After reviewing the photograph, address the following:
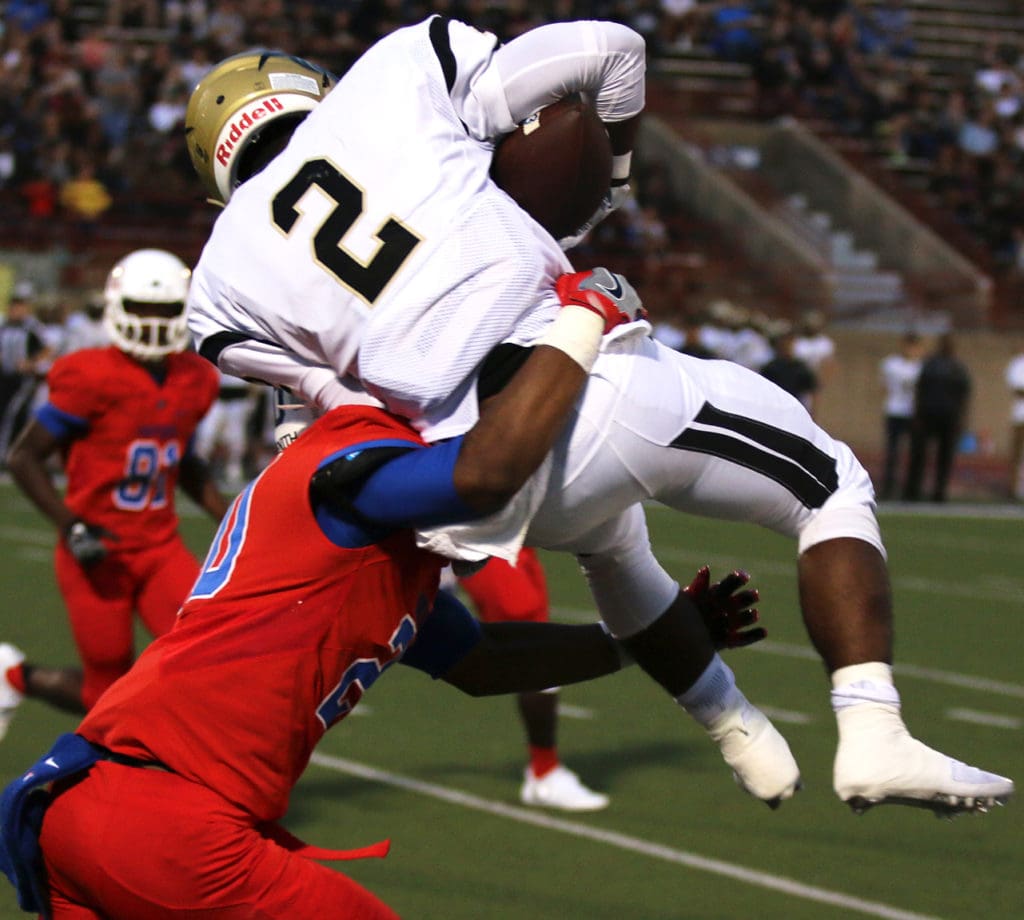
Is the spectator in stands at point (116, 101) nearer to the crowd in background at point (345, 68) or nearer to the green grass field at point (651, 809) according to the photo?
the crowd in background at point (345, 68)

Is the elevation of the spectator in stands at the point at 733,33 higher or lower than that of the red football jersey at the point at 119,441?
lower

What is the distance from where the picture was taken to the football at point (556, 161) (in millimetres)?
2941

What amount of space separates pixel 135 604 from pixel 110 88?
1462cm

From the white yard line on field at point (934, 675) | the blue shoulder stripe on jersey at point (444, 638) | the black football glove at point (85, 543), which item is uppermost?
the blue shoulder stripe on jersey at point (444, 638)

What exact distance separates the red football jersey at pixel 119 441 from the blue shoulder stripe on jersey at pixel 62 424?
0.04 ft

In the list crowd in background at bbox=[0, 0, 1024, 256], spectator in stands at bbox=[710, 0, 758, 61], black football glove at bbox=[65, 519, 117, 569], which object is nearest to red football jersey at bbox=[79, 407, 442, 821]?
black football glove at bbox=[65, 519, 117, 569]

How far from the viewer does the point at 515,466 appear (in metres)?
2.65

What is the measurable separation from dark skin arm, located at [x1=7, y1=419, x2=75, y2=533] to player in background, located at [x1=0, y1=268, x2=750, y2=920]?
3.29 metres

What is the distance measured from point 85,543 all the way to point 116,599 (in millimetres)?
265

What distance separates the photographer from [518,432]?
8.69 feet

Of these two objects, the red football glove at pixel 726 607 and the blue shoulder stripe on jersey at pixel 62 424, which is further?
the blue shoulder stripe on jersey at pixel 62 424

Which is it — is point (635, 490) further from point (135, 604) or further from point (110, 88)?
point (110, 88)

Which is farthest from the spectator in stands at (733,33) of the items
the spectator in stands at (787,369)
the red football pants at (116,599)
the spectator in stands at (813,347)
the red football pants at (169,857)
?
the red football pants at (169,857)

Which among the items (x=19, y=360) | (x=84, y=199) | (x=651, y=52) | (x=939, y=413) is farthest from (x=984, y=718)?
(x=651, y=52)
